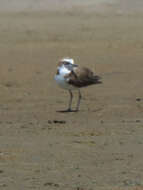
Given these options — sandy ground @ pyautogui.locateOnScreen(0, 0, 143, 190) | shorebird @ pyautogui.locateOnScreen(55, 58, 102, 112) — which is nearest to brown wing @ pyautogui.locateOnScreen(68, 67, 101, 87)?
shorebird @ pyautogui.locateOnScreen(55, 58, 102, 112)

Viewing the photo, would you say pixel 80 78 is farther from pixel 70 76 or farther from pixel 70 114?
pixel 70 114

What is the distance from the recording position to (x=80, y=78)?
1394cm

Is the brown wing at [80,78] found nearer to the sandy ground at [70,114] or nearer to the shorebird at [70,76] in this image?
the shorebird at [70,76]

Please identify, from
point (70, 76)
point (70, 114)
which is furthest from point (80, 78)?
point (70, 114)

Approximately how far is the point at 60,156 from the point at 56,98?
21.0 ft

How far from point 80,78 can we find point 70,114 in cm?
71

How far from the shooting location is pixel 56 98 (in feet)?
51.9

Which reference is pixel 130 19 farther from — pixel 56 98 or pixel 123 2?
pixel 56 98

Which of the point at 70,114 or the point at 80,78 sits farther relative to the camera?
the point at 80,78

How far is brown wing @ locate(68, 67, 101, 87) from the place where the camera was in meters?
13.9

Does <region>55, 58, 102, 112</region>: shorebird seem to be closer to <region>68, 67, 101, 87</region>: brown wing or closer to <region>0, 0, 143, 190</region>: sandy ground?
<region>68, 67, 101, 87</region>: brown wing

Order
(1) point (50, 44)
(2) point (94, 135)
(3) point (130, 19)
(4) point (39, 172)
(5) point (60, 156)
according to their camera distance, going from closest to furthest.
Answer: (4) point (39, 172)
(5) point (60, 156)
(2) point (94, 135)
(1) point (50, 44)
(3) point (130, 19)

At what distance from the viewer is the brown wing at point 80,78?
1386cm

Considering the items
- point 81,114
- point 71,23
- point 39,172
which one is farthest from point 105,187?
point 71,23
